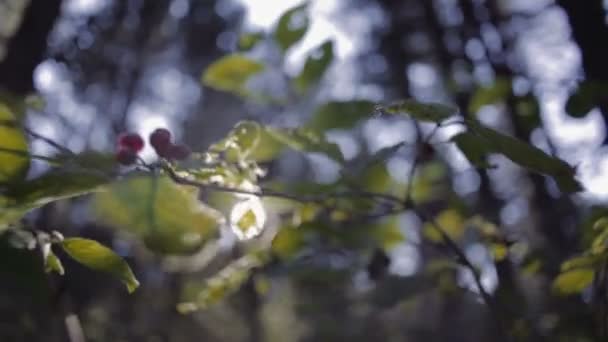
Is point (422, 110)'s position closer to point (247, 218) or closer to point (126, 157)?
point (247, 218)

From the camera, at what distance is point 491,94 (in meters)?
1.58

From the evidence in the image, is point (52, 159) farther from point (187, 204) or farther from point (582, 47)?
point (582, 47)

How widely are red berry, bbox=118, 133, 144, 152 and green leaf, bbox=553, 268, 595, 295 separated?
3.16 ft

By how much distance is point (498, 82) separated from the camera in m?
1.59

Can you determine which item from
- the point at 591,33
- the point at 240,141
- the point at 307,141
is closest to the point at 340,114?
the point at 307,141

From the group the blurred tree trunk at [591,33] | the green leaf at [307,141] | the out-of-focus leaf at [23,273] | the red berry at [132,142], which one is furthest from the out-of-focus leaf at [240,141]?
the blurred tree trunk at [591,33]

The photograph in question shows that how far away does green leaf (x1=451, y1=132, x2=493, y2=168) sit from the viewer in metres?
1.06

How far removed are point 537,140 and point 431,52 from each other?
11.3ft

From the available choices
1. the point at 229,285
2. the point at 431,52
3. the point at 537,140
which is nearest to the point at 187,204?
the point at 229,285

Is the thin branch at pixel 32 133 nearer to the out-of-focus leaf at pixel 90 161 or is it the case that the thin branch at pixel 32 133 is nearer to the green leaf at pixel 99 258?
the out-of-focus leaf at pixel 90 161

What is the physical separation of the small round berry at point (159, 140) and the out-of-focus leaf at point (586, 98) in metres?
0.90

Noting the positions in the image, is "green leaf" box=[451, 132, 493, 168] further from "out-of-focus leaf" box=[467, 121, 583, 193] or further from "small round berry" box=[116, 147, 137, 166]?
"small round berry" box=[116, 147, 137, 166]

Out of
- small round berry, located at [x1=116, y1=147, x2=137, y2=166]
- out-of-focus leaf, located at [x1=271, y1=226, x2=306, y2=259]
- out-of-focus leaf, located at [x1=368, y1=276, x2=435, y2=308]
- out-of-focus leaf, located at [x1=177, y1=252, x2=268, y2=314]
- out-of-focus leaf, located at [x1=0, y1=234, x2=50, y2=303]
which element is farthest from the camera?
out-of-focus leaf, located at [x1=368, y1=276, x2=435, y2=308]

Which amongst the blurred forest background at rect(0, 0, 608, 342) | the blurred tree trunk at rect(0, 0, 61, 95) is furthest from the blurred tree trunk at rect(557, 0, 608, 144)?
the blurred tree trunk at rect(0, 0, 61, 95)
